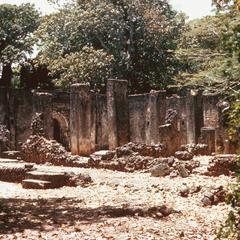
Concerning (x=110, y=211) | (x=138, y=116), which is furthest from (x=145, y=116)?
(x=110, y=211)

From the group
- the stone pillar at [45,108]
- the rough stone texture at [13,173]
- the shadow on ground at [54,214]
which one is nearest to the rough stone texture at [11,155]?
the stone pillar at [45,108]

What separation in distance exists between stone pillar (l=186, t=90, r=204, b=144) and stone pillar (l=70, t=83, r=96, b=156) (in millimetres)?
6064

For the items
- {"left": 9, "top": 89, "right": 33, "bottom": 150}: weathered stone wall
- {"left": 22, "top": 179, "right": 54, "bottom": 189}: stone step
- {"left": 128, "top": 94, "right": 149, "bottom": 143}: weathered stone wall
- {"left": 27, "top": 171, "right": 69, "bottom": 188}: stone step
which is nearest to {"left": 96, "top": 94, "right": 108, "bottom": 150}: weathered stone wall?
{"left": 128, "top": 94, "right": 149, "bottom": 143}: weathered stone wall

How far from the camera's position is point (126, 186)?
457 inches

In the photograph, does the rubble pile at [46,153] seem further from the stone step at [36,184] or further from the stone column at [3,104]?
the stone column at [3,104]

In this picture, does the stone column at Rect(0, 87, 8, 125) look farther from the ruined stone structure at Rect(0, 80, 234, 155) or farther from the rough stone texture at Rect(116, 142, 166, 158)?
the rough stone texture at Rect(116, 142, 166, 158)

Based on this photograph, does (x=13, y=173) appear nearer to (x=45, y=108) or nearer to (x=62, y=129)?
(x=45, y=108)

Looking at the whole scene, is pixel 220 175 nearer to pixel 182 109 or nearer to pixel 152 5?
pixel 182 109

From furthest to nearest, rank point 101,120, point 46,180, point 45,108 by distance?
point 101,120 < point 45,108 < point 46,180

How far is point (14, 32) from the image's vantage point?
3416 centimetres

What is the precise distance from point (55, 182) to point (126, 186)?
1.96 meters

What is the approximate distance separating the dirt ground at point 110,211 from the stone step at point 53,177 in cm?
33

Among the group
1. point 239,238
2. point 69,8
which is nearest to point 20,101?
point 69,8

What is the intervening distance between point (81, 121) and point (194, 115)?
21.8 ft
